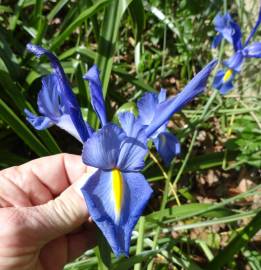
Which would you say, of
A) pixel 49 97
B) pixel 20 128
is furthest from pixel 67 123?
pixel 20 128

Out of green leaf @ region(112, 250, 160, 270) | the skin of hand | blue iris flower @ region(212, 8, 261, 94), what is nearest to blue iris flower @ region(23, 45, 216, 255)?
the skin of hand

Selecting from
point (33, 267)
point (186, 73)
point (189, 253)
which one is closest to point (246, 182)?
point (189, 253)

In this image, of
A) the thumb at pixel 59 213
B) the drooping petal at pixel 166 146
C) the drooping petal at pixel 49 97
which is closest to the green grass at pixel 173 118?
the drooping petal at pixel 166 146

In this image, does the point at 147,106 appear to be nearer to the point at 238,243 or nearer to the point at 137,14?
the point at 238,243

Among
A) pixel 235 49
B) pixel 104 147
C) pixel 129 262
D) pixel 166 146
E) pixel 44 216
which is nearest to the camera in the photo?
pixel 104 147

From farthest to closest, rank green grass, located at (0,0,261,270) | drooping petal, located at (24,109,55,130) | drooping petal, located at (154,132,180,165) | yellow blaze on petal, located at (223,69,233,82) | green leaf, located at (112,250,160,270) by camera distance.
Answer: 1. yellow blaze on petal, located at (223,69,233,82)
2. green grass, located at (0,0,261,270)
3. drooping petal, located at (154,132,180,165)
4. green leaf, located at (112,250,160,270)
5. drooping petal, located at (24,109,55,130)

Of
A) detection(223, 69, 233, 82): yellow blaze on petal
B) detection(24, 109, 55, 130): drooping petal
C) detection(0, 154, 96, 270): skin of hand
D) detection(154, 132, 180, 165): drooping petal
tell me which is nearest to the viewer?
detection(0, 154, 96, 270): skin of hand

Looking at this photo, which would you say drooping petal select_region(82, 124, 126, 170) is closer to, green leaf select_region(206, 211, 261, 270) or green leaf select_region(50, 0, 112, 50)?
green leaf select_region(206, 211, 261, 270)

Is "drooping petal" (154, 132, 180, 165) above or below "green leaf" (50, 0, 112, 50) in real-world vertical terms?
below
